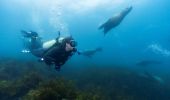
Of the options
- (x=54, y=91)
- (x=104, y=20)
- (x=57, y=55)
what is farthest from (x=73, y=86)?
(x=104, y=20)

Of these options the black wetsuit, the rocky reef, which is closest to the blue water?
the rocky reef

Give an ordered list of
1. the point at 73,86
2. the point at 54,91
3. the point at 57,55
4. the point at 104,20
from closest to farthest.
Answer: the point at 57,55, the point at 54,91, the point at 73,86, the point at 104,20

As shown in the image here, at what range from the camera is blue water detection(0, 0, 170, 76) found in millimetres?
35406

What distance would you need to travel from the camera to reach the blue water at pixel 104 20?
35.4m

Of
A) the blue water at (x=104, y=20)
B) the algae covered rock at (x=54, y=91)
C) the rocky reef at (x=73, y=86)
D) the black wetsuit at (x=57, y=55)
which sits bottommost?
the algae covered rock at (x=54, y=91)

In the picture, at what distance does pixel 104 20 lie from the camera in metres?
42.3

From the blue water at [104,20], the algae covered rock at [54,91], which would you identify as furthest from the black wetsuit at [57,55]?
the blue water at [104,20]

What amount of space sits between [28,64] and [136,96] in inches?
377

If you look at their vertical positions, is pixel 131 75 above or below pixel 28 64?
below

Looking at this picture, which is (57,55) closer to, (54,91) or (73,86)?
(54,91)

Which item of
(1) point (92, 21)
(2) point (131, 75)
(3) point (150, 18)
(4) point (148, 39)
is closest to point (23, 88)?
(2) point (131, 75)

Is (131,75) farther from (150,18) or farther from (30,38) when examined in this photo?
(150,18)

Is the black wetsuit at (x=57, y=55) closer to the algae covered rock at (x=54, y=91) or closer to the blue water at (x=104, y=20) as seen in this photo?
the algae covered rock at (x=54, y=91)

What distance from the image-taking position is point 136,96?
1717 cm
